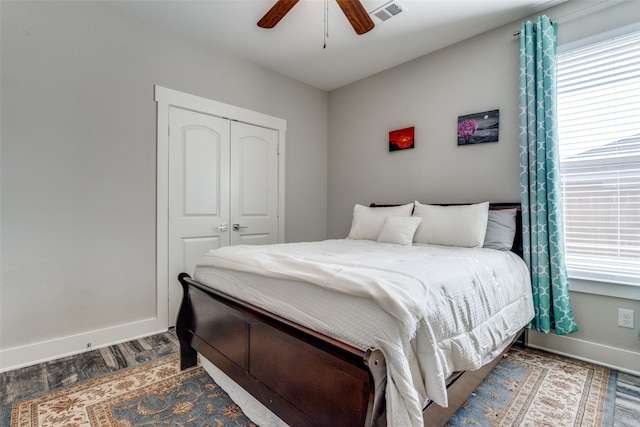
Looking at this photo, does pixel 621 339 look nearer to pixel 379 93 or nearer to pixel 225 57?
pixel 379 93

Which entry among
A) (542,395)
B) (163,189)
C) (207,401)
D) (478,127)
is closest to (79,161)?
(163,189)

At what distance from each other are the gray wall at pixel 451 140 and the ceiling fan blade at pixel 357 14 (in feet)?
4.38

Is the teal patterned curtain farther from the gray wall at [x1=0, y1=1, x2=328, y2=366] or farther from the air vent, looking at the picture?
the gray wall at [x1=0, y1=1, x2=328, y2=366]

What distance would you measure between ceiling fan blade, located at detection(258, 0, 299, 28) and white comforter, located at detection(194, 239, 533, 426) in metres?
1.55

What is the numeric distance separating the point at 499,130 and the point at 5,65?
3.78 meters

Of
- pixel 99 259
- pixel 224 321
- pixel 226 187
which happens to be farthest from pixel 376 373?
pixel 226 187

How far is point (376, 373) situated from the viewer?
94 cm

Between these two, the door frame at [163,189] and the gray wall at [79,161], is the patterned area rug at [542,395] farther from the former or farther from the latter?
the gray wall at [79,161]

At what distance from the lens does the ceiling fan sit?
6.25 ft

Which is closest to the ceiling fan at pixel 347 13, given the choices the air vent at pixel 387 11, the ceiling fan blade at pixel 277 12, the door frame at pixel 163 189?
the ceiling fan blade at pixel 277 12

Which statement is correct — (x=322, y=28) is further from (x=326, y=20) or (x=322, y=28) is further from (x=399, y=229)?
(x=399, y=229)

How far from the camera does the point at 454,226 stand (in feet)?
8.13

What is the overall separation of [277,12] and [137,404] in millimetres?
2487

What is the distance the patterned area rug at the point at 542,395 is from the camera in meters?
1.57
